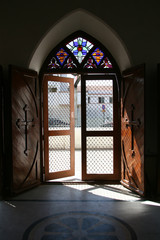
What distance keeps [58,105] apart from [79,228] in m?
2.78

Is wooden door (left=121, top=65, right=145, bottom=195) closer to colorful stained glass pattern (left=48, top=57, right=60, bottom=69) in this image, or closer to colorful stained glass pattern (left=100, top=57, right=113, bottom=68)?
colorful stained glass pattern (left=100, top=57, right=113, bottom=68)

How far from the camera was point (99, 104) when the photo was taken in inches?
191

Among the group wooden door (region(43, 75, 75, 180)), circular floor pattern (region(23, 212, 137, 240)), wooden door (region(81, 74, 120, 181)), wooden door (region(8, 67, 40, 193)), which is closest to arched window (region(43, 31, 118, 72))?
wooden door (region(81, 74, 120, 181))

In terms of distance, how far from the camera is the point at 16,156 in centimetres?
404

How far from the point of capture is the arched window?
188 inches

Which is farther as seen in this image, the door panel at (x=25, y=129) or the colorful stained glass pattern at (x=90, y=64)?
the colorful stained glass pattern at (x=90, y=64)

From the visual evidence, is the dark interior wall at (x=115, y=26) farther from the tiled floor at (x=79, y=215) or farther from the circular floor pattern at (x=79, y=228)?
the circular floor pattern at (x=79, y=228)

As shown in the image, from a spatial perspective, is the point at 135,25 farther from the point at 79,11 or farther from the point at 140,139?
the point at 140,139

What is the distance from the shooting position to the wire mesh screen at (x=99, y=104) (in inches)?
191

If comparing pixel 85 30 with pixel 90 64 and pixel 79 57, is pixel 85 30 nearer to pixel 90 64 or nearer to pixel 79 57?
pixel 79 57

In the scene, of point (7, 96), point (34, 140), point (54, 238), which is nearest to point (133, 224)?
point (54, 238)

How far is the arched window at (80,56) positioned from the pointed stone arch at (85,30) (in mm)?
94

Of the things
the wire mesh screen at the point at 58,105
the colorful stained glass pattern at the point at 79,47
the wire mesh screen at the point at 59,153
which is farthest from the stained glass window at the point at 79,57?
the wire mesh screen at the point at 59,153

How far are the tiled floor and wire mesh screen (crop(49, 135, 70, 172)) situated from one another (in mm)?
822
